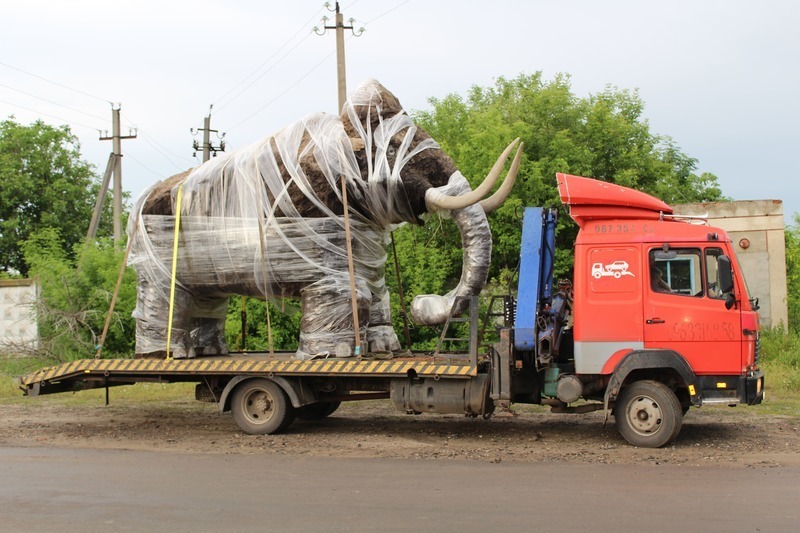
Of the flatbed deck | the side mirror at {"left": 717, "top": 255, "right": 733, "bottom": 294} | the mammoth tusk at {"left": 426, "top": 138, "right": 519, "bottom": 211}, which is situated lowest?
the flatbed deck

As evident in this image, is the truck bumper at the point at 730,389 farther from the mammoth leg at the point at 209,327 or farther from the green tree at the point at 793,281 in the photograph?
the green tree at the point at 793,281

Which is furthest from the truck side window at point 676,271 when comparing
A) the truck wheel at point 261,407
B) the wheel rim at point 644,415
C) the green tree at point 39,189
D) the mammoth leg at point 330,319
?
the green tree at point 39,189

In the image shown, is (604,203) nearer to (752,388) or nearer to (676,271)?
(676,271)

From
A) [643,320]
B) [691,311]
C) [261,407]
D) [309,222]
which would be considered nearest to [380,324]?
[309,222]

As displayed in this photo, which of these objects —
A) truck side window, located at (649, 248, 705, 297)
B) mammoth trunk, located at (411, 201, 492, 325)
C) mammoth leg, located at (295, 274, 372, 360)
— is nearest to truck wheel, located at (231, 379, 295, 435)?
mammoth leg, located at (295, 274, 372, 360)

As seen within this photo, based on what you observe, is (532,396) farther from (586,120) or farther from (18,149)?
(18,149)

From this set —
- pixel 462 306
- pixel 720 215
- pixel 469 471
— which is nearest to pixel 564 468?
pixel 469 471

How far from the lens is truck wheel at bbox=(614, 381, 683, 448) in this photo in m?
9.33

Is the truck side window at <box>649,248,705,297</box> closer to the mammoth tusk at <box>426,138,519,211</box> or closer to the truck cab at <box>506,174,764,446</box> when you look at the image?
the truck cab at <box>506,174,764,446</box>

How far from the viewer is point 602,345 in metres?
9.59

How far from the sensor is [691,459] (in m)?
8.90

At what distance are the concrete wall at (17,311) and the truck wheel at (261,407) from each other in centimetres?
1160

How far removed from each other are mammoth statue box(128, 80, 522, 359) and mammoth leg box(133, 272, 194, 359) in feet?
0.04

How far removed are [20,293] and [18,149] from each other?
15.0m
